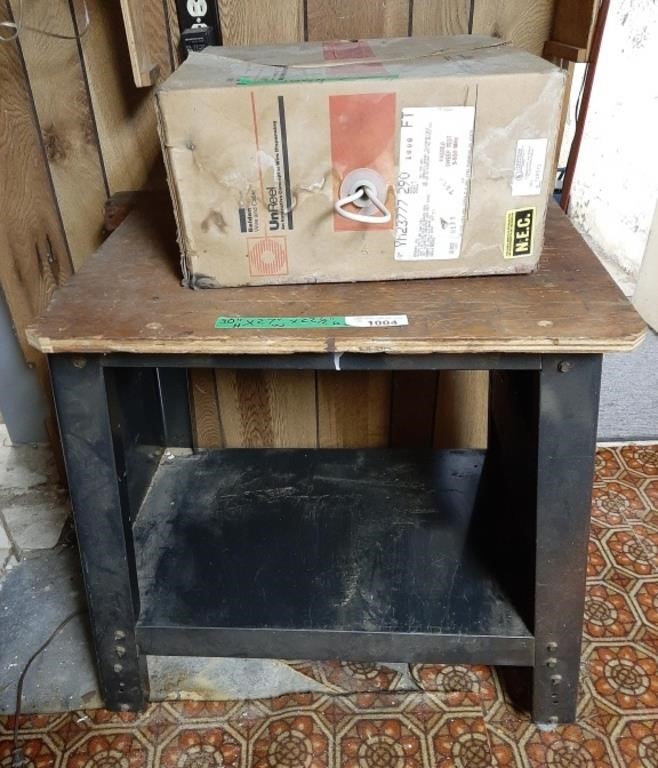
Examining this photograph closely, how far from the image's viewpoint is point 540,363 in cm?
84

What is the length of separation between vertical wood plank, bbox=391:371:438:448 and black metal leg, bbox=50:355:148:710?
650mm

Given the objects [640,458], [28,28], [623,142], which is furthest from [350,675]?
[623,142]

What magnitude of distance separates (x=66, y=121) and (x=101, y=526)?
2.35 feet

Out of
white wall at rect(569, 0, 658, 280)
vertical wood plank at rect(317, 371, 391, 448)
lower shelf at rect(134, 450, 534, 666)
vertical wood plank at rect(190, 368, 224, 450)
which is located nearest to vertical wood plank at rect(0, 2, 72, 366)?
vertical wood plank at rect(190, 368, 224, 450)

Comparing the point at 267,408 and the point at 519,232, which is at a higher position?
the point at 519,232

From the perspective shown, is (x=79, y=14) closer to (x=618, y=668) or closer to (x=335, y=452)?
(x=335, y=452)

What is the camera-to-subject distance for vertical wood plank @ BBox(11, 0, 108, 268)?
117cm

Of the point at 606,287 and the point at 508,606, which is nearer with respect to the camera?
the point at 606,287

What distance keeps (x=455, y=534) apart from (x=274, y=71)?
2.60 feet

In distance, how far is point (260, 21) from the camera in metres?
1.18

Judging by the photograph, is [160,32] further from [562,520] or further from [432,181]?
[562,520]

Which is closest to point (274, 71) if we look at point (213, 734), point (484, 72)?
point (484, 72)

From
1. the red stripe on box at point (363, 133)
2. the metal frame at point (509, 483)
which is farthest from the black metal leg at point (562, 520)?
the red stripe on box at point (363, 133)

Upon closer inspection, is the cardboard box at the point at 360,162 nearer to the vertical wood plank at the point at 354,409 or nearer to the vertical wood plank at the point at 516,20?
the vertical wood plank at the point at 516,20
